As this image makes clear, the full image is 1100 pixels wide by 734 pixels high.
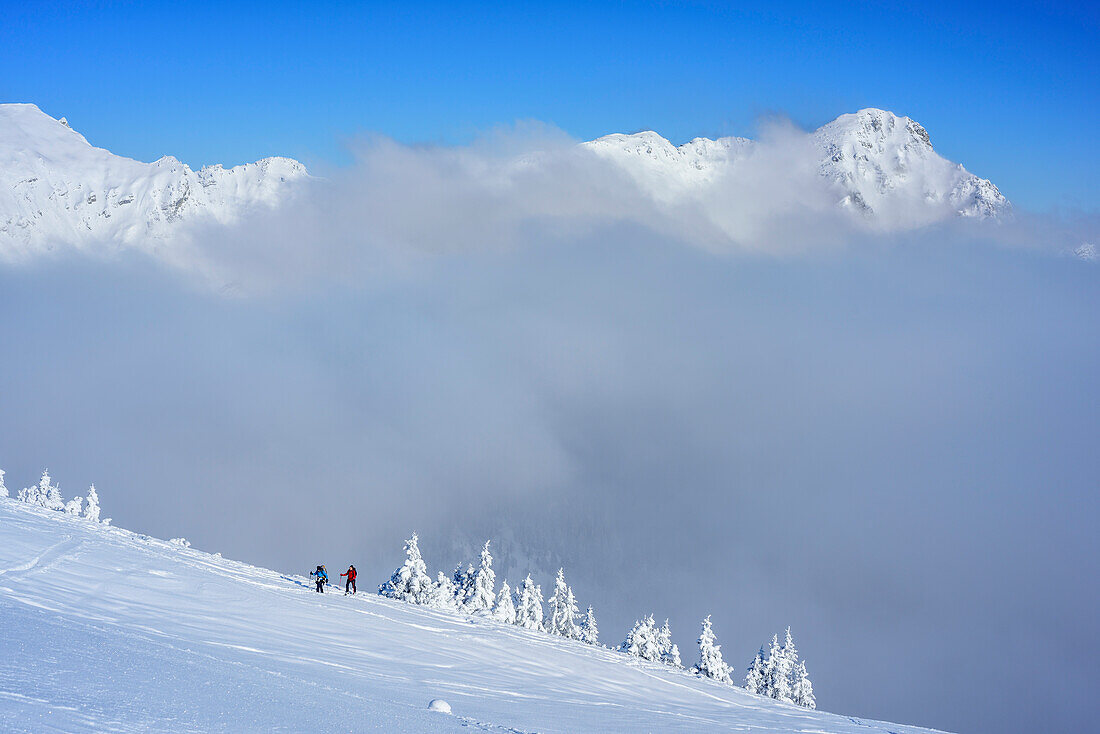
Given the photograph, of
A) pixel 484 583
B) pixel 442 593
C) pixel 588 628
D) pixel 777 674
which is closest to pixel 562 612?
pixel 588 628

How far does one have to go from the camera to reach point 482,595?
55406mm

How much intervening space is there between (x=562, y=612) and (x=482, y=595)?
76.6 ft

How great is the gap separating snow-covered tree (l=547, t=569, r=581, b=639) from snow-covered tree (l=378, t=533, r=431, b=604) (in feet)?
93.2

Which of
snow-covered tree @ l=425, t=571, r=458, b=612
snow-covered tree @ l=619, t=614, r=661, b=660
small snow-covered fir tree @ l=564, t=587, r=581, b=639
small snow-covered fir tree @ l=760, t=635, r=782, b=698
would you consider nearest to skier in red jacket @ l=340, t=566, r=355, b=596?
snow-covered tree @ l=425, t=571, r=458, b=612

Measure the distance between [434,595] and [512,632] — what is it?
2193 cm

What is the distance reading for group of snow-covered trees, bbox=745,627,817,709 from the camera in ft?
194

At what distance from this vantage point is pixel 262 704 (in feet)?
29.6

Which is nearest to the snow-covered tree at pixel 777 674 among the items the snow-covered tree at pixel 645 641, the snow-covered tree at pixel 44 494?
the snow-covered tree at pixel 645 641

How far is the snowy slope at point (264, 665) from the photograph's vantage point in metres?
8.16

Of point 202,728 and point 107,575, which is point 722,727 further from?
point 107,575

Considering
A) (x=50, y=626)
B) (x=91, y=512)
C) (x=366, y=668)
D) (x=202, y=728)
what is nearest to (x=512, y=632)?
(x=366, y=668)

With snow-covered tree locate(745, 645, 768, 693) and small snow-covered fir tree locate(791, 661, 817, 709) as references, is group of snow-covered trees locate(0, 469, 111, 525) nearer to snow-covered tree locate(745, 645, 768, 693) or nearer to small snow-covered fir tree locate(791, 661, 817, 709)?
snow-covered tree locate(745, 645, 768, 693)

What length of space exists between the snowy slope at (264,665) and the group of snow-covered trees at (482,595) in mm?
13239

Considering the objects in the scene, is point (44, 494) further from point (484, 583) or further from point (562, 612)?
point (562, 612)
